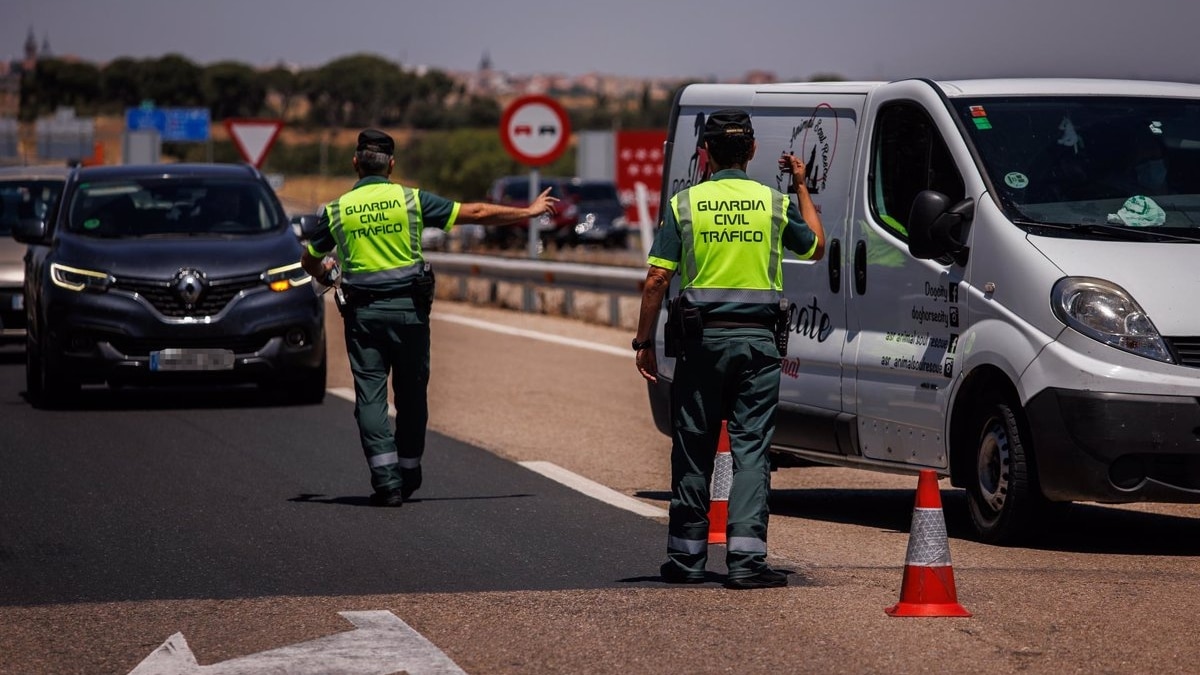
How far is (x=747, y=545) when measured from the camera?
300 inches

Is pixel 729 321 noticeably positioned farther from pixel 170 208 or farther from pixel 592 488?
pixel 170 208

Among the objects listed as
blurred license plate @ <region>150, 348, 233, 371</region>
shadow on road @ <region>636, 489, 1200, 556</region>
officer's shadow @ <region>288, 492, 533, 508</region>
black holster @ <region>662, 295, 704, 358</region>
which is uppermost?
black holster @ <region>662, 295, 704, 358</region>

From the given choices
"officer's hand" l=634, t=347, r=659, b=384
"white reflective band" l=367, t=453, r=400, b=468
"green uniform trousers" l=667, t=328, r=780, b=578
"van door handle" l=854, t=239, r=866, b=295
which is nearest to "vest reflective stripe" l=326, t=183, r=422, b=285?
"white reflective band" l=367, t=453, r=400, b=468

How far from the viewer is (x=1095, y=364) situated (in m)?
8.32

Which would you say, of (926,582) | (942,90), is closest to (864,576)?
(926,582)

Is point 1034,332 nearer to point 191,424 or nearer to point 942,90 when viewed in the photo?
point 942,90

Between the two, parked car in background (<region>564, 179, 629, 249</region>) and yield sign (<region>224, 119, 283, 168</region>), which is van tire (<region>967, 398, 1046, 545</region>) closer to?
yield sign (<region>224, 119, 283, 168</region>)

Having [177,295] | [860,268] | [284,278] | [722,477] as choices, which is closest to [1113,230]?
[860,268]

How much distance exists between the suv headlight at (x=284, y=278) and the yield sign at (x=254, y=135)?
1312 centimetres

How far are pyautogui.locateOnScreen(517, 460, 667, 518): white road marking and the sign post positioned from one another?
1256 cm

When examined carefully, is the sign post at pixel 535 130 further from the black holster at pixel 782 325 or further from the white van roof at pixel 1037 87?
the black holster at pixel 782 325

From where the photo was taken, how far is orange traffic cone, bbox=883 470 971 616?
7094 millimetres

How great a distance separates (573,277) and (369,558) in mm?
15236

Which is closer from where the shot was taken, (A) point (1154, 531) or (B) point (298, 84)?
(A) point (1154, 531)
